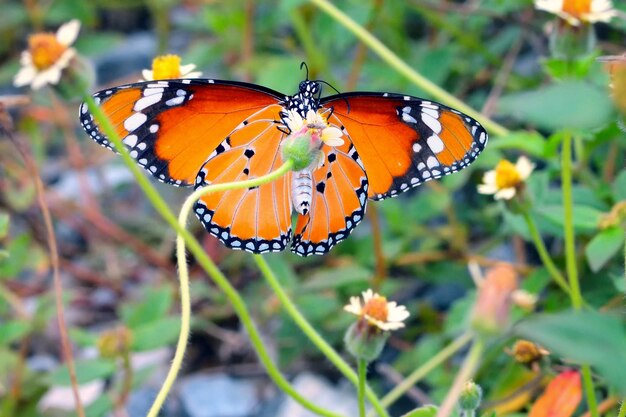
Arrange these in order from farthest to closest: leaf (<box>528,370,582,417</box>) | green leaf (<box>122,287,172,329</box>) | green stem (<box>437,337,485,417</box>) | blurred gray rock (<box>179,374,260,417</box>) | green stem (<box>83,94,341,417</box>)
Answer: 1. blurred gray rock (<box>179,374,260,417</box>)
2. green leaf (<box>122,287,172,329</box>)
3. leaf (<box>528,370,582,417</box>)
4. green stem (<box>83,94,341,417</box>)
5. green stem (<box>437,337,485,417</box>)

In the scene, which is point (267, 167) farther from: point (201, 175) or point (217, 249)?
point (217, 249)

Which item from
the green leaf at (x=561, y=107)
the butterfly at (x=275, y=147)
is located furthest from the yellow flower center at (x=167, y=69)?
the green leaf at (x=561, y=107)

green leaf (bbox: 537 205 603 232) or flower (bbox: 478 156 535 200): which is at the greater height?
flower (bbox: 478 156 535 200)

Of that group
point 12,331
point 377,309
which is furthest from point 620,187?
point 12,331

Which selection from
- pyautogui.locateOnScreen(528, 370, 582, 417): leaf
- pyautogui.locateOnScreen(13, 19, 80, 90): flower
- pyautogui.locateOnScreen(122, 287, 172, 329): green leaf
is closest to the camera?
pyautogui.locateOnScreen(528, 370, 582, 417): leaf

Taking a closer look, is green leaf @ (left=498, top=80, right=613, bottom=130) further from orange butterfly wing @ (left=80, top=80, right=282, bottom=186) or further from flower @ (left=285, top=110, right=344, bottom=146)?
orange butterfly wing @ (left=80, top=80, right=282, bottom=186)

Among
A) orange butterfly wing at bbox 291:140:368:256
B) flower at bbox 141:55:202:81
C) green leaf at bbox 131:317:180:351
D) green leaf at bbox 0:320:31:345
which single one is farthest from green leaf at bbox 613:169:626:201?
green leaf at bbox 0:320:31:345
